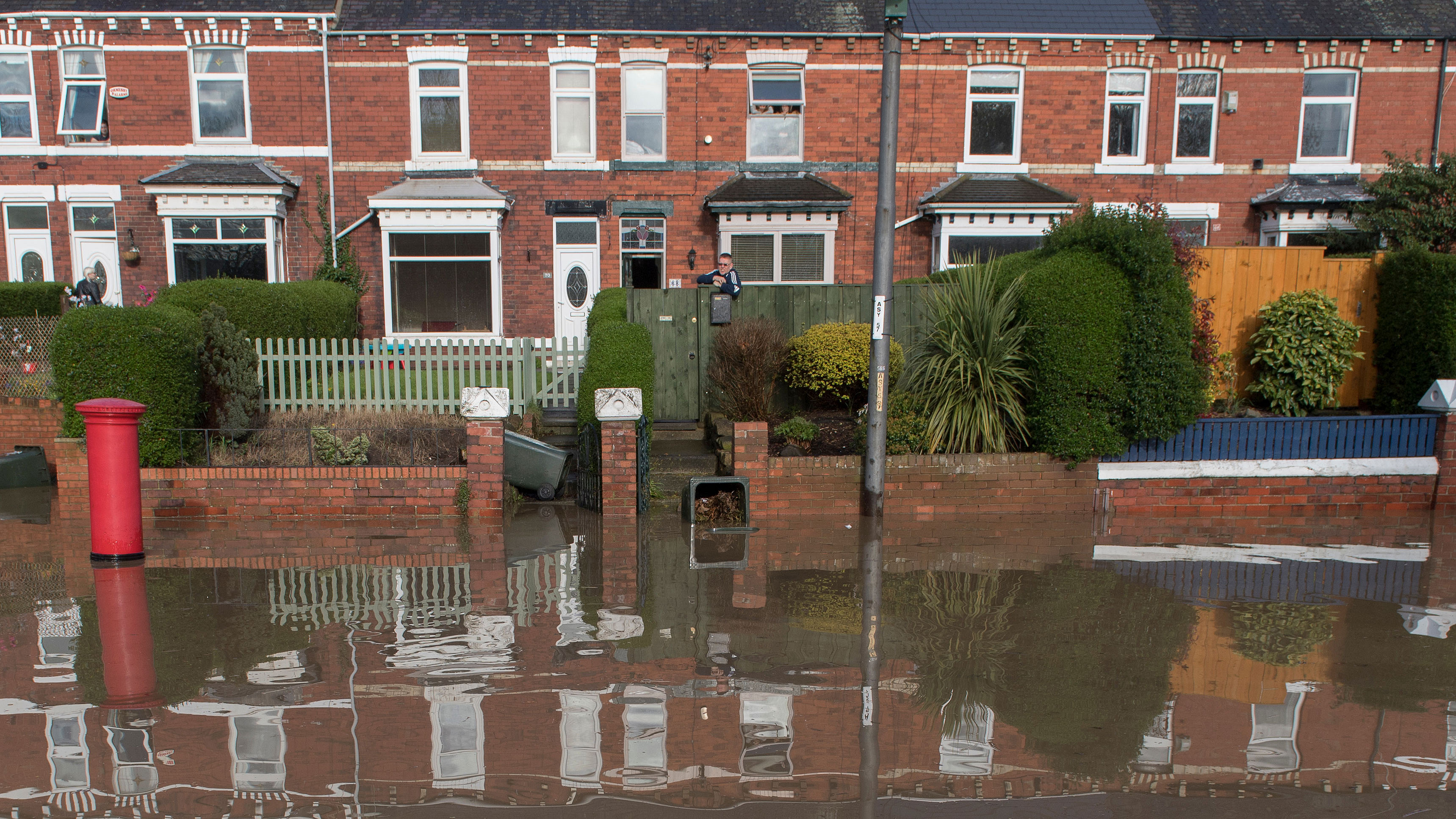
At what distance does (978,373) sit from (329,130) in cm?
1373

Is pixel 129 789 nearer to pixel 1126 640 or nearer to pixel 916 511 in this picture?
pixel 1126 640

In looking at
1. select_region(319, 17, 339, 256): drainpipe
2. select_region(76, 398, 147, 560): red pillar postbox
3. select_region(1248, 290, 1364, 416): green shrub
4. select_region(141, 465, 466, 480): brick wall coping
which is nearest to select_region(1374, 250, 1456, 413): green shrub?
select_region(1248, 290, 1364, 416): green shrub

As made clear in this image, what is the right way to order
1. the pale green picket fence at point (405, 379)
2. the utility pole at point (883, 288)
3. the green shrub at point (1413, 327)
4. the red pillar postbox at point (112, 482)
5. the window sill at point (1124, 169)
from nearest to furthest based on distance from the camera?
the red pillar postbox at point (112, 482) → the utility pole at point (883, 288) → the green shrub at point (1413, 327) → the pale green picket fence at point (405, 379) → the window sill at point (1124, 169)

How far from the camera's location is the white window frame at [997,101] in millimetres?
17781

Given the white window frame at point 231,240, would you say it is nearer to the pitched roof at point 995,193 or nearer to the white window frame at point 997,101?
the pitched roof at point 995,193

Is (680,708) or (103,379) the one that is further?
(103,379)

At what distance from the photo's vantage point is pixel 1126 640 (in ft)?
19.0

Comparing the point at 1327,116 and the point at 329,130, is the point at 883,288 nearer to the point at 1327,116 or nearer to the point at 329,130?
the point at 329,130

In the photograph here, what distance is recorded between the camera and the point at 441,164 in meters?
17.4

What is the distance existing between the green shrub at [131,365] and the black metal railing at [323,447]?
0.67 feet

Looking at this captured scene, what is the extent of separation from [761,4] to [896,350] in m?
10.00

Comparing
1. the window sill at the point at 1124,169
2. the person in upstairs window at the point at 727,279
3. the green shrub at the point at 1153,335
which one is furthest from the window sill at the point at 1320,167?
the person in upstairs window at the point at 727,279

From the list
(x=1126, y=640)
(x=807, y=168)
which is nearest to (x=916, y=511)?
(x=1126, y=640)

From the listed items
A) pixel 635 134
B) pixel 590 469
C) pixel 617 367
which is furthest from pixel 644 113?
pixel 590 469
